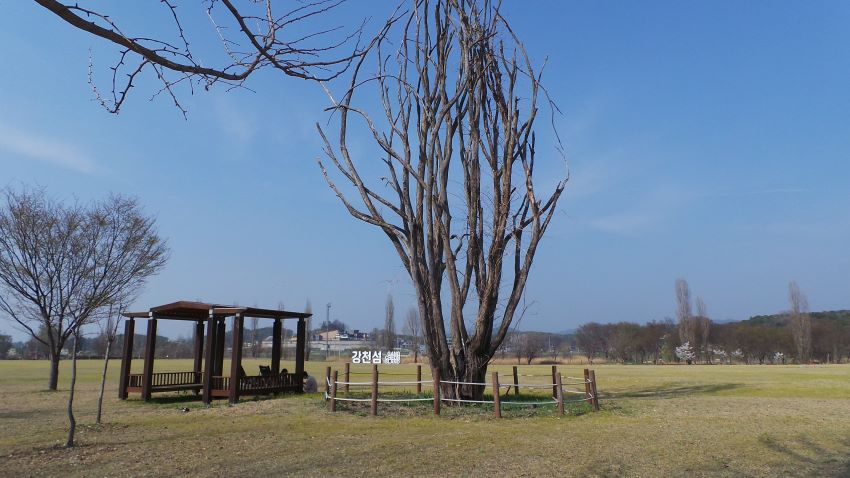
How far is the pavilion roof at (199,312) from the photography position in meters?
16.0

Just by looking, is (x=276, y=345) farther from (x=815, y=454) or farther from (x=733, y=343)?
(x=733, y=343)

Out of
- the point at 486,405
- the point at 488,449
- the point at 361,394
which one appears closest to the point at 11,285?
the point at 361,394

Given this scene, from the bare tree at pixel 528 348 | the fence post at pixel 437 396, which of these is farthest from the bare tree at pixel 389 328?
the fence post at pixel 437 396

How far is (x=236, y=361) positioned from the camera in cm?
1552

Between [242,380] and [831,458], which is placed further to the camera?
[242,380]

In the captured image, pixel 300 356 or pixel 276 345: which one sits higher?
pixel 276 345

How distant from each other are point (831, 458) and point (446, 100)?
11.0 meters

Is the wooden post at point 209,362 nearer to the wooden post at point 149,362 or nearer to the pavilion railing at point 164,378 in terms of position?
the wooden post at point 149,362

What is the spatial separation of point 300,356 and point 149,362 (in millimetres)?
4316

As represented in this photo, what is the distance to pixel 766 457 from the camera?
7988 millimetres

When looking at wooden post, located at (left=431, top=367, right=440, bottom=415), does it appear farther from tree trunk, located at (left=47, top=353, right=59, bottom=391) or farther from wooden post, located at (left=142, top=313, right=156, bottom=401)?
tree trunk, located at (left=47, top=353, right=59, bottom=391)

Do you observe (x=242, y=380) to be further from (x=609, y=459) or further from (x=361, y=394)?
(x=609, y=459)

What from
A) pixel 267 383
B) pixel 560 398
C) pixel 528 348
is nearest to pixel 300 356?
pixel 267 383

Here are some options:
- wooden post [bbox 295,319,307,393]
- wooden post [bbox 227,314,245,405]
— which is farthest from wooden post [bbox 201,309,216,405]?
wooden post [bbox 295,319,307,393]
